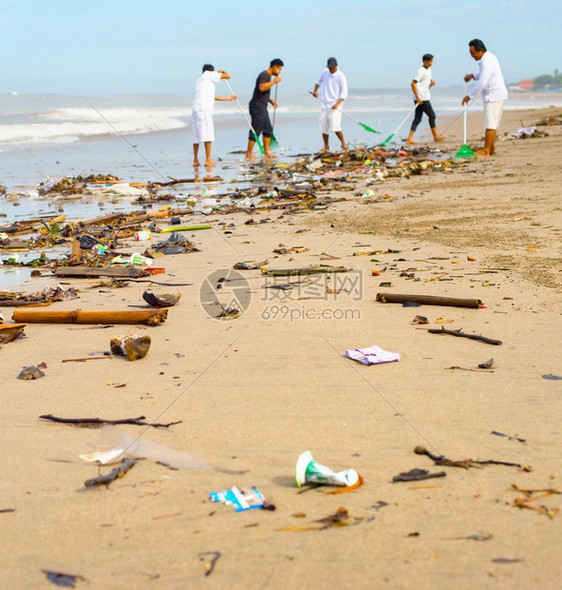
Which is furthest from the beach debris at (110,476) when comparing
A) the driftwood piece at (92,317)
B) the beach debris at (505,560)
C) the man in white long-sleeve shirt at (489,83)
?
the man in white long-sleeve shirt at (489,83)

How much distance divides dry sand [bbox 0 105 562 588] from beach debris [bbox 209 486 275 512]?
0.03 m

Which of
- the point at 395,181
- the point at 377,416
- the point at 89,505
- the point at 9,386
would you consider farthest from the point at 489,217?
the point at 89,505

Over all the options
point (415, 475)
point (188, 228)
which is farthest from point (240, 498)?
point (188, 228)

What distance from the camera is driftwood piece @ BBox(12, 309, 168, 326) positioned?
3916 mm

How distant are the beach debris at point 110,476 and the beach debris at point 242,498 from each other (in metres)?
0.37

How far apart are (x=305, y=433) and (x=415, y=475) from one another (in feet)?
1.68

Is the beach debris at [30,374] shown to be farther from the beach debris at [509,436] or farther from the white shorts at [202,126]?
the white shorts at [202,126]

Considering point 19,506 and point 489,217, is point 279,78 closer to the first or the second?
point 489,217

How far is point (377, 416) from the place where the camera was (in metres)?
2.63

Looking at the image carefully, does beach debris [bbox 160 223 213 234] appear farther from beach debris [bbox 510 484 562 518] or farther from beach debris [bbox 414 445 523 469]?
beach debris [bbox 510 484 562 518]

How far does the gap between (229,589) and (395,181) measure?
8.60m

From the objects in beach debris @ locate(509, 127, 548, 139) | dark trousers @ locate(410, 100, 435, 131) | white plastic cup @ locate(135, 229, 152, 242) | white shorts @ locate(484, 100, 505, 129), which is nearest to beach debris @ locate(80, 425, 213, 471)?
white plastic cup @ locate(135, 229, 152, 242)

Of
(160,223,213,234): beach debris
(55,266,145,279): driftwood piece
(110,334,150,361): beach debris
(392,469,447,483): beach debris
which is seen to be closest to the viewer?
(392,469,447,483): beach debris

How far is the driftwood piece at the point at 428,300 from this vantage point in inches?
154
